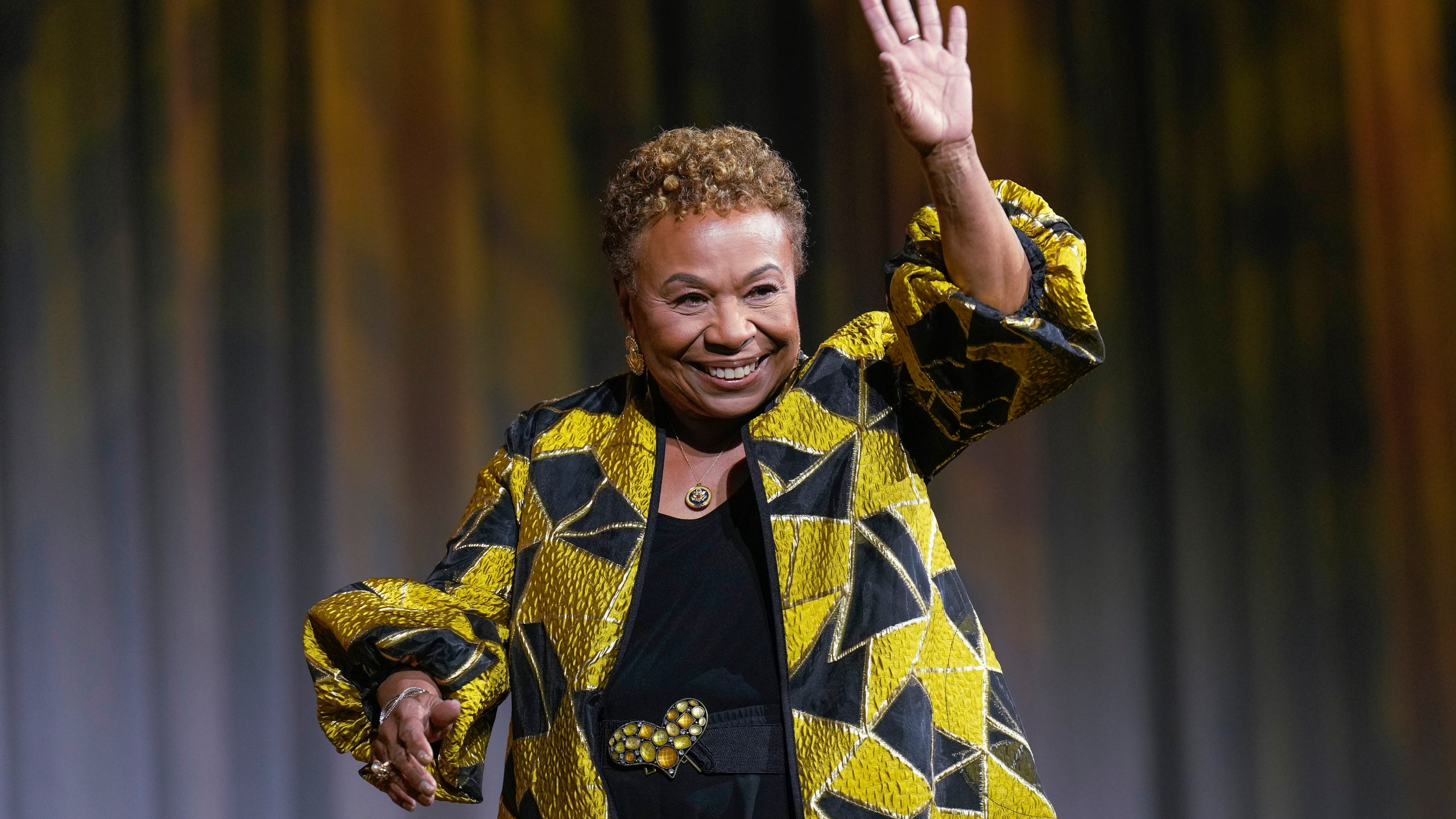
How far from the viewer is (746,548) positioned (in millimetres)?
1393

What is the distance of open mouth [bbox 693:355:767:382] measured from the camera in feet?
4.71

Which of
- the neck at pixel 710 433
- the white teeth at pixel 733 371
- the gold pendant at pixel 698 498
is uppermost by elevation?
the white teeth at pixel 733 371

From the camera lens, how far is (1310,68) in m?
3.17

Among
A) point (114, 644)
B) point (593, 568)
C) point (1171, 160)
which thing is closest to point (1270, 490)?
point (1171, 160)

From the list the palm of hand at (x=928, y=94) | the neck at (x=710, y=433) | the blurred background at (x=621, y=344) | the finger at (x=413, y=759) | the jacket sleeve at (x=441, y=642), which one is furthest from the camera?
the blurred background at (x=621, y=344)

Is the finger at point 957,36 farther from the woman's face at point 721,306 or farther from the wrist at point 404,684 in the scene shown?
the wrist at point 404,684

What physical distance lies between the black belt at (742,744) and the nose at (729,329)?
1.20 feet

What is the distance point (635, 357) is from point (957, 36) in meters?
0.55

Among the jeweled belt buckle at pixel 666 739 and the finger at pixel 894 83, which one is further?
the jeweled belt buckle at pixel 666 739

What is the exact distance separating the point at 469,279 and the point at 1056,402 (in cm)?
141

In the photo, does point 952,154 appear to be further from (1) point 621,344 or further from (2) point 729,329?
(1) point 621,344

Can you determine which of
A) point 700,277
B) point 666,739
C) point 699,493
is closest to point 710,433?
point 699,493

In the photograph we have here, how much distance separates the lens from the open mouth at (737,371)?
4.71ft

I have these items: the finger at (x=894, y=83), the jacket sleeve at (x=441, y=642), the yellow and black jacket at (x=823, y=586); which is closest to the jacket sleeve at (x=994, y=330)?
the yellow and black jacket at (x=823, y=586)
